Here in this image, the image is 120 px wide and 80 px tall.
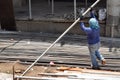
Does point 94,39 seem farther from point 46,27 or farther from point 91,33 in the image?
point 46,27

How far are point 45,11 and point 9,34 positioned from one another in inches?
98.2

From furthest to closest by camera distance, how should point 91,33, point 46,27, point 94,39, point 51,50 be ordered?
point 46,27
point 51,50
point 94,39
point 91,33

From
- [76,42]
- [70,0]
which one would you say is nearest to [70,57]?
[76,42]

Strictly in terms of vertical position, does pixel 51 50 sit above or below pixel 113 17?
below

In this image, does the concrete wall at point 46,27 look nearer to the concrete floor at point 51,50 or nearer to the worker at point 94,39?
the concrete floor at point 51,50

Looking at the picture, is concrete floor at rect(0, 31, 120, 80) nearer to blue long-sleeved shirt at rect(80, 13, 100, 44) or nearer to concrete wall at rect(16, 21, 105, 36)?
concrete wall at rect(16, 21, 105, 36)

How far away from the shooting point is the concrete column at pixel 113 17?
15969 mm

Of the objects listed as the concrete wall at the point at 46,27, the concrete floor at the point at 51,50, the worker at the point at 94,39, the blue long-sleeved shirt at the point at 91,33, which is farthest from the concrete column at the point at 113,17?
the blue long-sleeved shirt at the point at 91,33

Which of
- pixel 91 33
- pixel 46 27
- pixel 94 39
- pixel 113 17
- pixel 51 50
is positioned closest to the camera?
pixel 91 33

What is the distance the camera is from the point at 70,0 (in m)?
21.0

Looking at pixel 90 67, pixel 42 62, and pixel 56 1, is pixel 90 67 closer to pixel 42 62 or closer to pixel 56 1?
pixel 42 62

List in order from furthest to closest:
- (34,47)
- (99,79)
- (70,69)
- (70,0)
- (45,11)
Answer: (70,0), (45,11), (34,47), (70,69), (99,79)

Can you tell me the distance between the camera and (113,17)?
16.1m

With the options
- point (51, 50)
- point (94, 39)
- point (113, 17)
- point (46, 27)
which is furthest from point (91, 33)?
point (46, 27)
